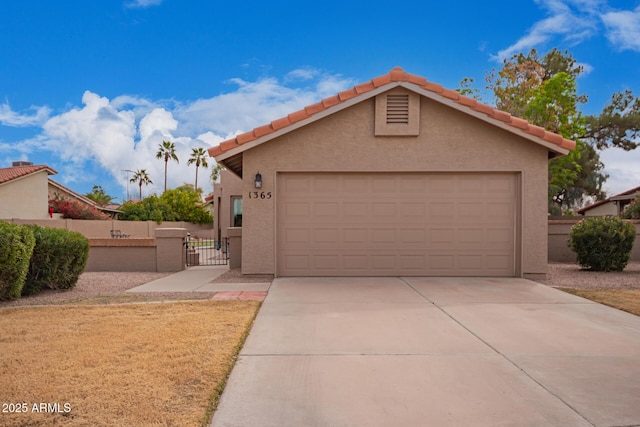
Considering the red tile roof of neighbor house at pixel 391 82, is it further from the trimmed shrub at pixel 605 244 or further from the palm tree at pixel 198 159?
the palm tree at pixel 198 159

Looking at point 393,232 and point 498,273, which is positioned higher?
point 393,232

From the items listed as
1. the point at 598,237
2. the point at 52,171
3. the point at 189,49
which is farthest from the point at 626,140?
the point at 52,171

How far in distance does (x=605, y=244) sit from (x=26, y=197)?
31.7 m

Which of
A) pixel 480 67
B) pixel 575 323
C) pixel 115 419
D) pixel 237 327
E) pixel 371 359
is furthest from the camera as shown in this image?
pixel 480 67

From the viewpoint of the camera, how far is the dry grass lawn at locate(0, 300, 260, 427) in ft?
10.9

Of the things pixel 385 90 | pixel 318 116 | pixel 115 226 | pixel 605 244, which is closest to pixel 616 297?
pixel 605 244

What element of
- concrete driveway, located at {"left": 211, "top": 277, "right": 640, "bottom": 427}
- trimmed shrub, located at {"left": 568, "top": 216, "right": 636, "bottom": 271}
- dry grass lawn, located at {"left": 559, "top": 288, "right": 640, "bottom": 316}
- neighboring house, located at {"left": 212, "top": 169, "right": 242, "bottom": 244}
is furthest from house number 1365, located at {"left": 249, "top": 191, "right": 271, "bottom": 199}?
neighboring house, located at {"left": 212, "top": 169, "right": 242, "bottom": 244}

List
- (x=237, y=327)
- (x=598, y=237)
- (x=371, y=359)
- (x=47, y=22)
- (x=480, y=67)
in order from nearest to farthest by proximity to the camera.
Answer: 1. (x=371, y=359)
2. (x=237, y=327)
3. (x=598, y=237)
4. (x=47, y=22)
5. (x=480, y=67)

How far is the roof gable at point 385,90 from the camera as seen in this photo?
9.95 meters

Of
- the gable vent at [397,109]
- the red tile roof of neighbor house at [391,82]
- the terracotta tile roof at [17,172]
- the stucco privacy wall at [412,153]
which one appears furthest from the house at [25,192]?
the gable vent at [397,109]

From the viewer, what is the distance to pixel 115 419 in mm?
3180

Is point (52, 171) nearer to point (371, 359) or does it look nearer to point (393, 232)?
point (393, 232)

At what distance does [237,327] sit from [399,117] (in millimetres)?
6572

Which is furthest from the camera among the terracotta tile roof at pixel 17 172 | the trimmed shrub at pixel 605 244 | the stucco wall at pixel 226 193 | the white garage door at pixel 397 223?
the terracotta tile roof at pixel 17 172
